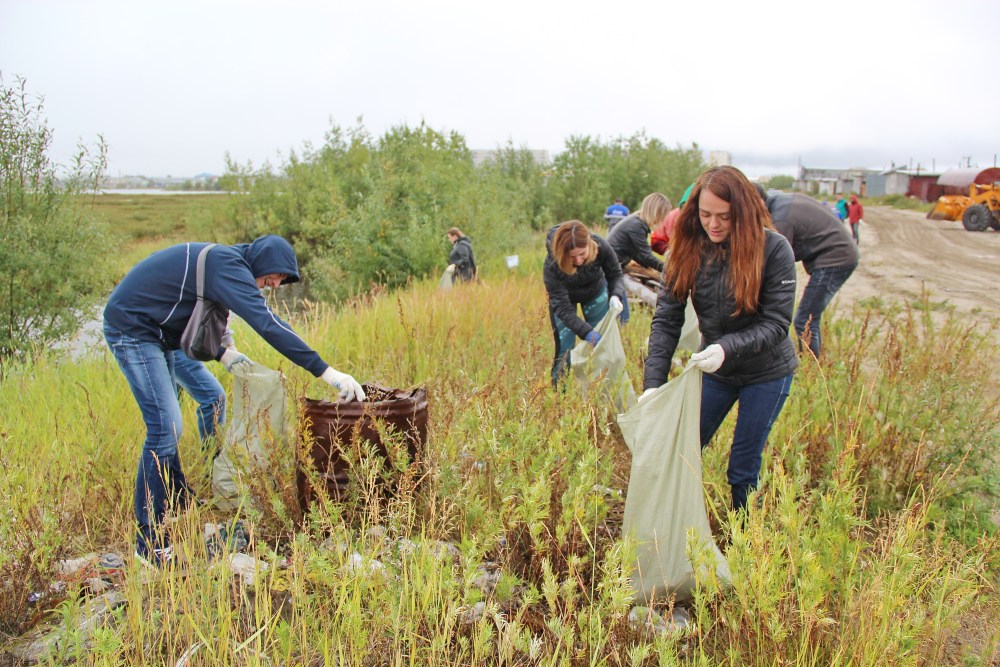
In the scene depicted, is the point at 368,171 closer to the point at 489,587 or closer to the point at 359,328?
the point at 359,328

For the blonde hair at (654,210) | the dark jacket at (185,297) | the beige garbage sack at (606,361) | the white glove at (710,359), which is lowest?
the beige garbage sack at (606,361)

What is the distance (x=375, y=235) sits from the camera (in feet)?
39.3

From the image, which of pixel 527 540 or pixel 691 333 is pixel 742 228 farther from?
pixel 691 333

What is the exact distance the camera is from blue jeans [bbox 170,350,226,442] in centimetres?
345

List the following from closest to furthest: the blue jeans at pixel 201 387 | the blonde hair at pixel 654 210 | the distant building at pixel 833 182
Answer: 1. the blue jeans at pixel 201 387
2. the blonde hair at pixel 654 210
3. the distant building at pixel 833 182

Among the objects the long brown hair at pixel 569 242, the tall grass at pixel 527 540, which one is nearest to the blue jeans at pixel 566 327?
the long brown hair at pixel 569 242

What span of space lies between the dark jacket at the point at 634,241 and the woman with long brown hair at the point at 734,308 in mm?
2829

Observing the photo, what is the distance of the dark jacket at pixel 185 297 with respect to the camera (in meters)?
2.99

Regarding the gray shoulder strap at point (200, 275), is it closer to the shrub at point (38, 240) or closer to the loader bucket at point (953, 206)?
the shrub at point (38, 240)

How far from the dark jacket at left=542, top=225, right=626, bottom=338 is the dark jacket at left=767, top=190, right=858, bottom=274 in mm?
1156

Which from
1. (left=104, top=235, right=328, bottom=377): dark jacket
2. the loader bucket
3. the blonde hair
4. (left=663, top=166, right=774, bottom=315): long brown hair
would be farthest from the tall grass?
the loader bucket

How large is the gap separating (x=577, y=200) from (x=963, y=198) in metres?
16.4

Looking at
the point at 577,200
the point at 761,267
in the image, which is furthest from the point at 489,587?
the point at 577,200

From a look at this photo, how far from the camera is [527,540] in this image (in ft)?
9.09
